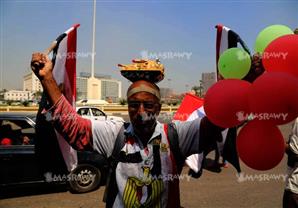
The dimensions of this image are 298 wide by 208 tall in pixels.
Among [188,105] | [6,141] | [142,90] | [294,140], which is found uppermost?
[142,90]

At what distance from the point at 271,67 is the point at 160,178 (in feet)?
3.43

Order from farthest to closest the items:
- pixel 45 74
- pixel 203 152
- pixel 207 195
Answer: pixel 207 195
pixel 203 152
pixel 45 74

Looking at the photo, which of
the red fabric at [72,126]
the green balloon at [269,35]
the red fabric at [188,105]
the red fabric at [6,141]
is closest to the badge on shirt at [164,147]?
the red fabric at [72,126]

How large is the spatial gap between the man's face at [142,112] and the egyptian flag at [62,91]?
0.48 metres

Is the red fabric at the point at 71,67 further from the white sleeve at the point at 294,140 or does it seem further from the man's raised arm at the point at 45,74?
the white sleeve at the point at 294,140

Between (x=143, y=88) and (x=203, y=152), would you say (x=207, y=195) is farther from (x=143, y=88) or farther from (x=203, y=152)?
(x=143, y=88)

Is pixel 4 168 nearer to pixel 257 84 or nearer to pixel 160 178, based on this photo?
pixel 160 178

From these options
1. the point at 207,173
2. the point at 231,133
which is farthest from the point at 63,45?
the point at 207,173

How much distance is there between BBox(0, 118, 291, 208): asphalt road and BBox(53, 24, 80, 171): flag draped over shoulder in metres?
4.01

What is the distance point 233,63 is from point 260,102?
0.38 meters

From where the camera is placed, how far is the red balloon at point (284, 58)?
2.23 metres

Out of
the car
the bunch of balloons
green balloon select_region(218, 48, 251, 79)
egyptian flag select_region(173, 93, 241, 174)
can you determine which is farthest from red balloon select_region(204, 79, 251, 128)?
the car

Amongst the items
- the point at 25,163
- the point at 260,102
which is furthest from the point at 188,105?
the point at 25,163

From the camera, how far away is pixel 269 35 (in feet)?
8.86
